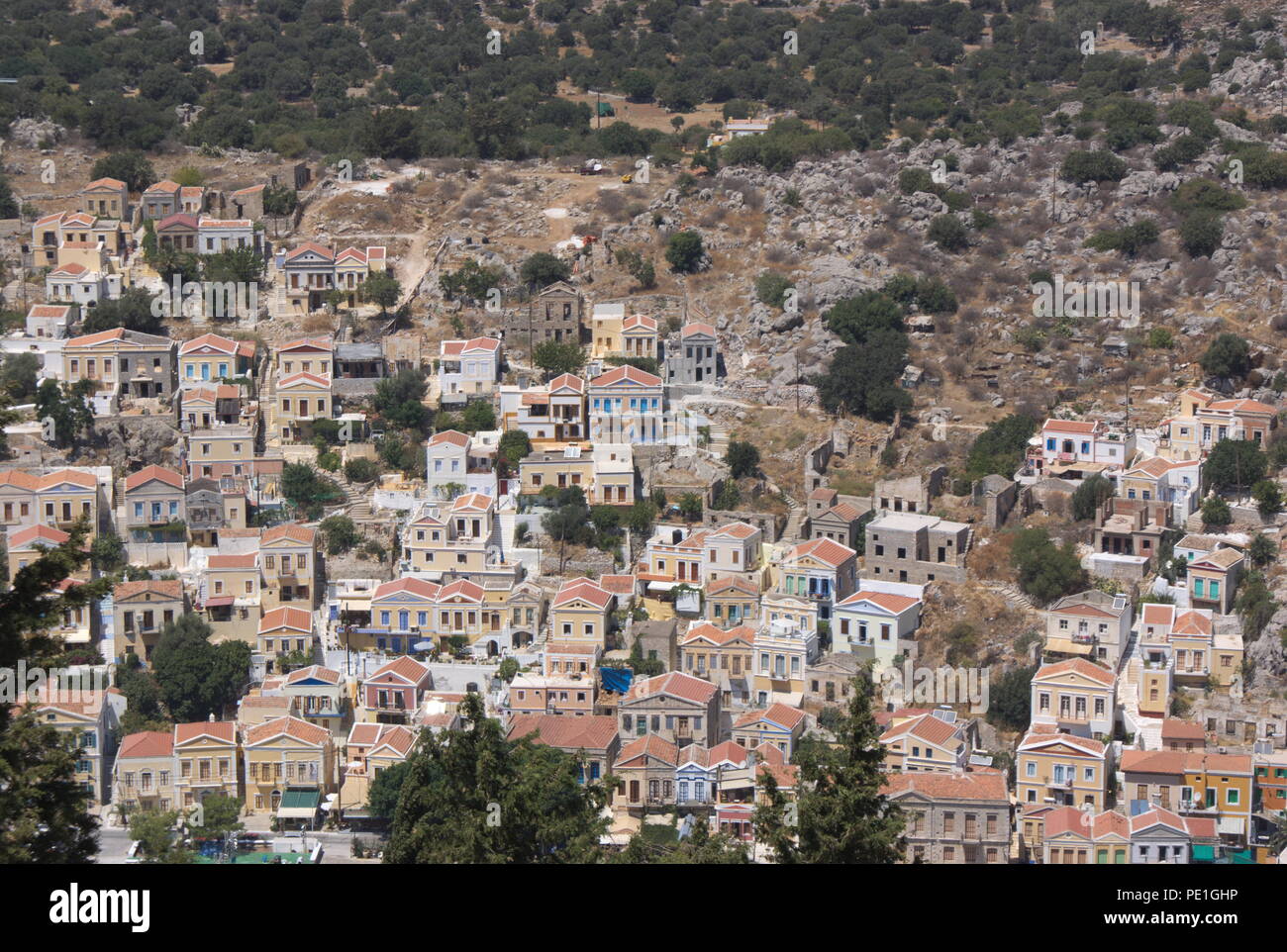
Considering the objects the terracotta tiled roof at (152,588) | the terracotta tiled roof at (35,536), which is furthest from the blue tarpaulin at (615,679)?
the terracotta tiled roof at (35,536)

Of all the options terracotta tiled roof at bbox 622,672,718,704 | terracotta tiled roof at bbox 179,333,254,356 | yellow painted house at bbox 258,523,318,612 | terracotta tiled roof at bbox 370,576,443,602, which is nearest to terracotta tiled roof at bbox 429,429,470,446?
yellow painted house at bbox 258,523,318,612

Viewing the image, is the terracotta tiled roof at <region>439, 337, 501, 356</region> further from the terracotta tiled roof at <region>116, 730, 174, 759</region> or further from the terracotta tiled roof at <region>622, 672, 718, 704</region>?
the terracotta tiled roof at <region>116, 730, 174, 759</region>

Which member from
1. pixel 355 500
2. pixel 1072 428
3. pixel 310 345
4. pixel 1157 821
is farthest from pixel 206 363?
pixel 1157 821

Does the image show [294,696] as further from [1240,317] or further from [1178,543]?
[1240,317]

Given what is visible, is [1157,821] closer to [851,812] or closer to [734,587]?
[734,587]

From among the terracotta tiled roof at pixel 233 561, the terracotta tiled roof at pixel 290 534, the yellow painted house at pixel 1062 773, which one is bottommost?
the yellow painted house at pixel 1062 773

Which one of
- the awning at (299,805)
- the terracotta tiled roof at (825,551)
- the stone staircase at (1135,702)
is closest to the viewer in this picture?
the awning at (299,805)

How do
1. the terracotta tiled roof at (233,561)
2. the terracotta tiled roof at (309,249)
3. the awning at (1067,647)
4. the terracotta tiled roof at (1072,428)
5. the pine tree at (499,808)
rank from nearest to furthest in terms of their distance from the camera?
the pine tree at (499,808) → the awning at (1067,647) → the terracotta tiled roof at (233,561) → the terracotta tiled roof at (1072,428) → the terracotta tiled roof at (309,249)

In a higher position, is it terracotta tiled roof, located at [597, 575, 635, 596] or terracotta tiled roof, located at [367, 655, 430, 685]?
terracotta tiled roof, located at [597, 575, 635, 596]

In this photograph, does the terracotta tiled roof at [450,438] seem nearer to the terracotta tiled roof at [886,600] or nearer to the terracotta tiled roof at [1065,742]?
the terracotta tiled roof at [886,600]
